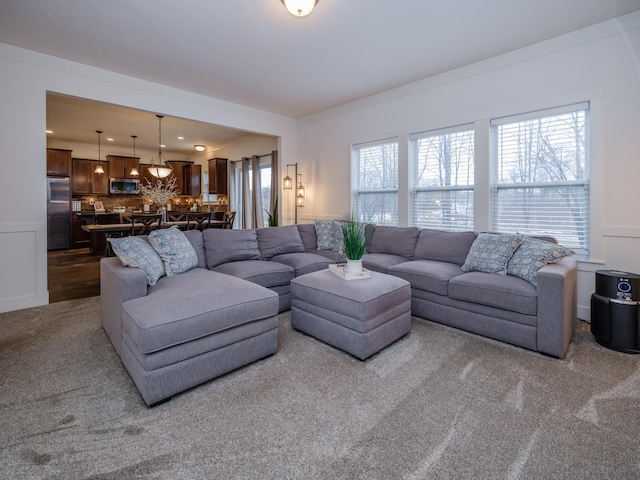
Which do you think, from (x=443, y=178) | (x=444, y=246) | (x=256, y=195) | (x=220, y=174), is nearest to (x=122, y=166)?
(x=220, y=174)

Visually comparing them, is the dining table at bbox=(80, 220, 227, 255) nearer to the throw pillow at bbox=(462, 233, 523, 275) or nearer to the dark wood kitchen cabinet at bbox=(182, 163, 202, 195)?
the dark wood kitchen cabinet at bbox=(182, 163, 202, 195)

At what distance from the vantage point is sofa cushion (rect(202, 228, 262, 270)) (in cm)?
363

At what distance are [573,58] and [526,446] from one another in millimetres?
3600

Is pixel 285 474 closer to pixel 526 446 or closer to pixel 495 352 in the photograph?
pixel 526 446

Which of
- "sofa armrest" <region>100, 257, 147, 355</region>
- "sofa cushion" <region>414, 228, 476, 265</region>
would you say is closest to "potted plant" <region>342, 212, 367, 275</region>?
"sofa cushion" <region>414, 228, 476, 265</region>

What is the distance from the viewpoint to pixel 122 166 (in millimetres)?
9250

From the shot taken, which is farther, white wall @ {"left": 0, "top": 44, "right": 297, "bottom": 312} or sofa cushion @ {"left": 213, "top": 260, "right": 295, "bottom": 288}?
white wall @ {"left": 0, "top": 44, "right": 297, "bottom": 312}

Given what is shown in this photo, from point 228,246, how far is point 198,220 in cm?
202

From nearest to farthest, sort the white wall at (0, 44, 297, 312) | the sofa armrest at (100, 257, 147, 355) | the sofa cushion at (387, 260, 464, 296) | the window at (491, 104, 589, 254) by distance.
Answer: the sofa armrest at (100, 257, 147, 355) → the sofa cushion at (387, 260, 464, 296) → the window at (491, 104, 589, 254) → the white wall at (0, 44, 297, 312)

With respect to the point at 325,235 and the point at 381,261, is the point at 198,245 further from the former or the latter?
the point at 381,261

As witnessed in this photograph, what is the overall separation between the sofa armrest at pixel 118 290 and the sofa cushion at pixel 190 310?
16cm

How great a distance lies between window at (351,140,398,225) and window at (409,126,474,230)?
0.35 metres

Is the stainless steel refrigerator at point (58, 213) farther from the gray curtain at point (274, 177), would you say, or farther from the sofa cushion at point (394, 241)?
the sofa cushion at point (394, 241)

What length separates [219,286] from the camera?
8.02 feet
